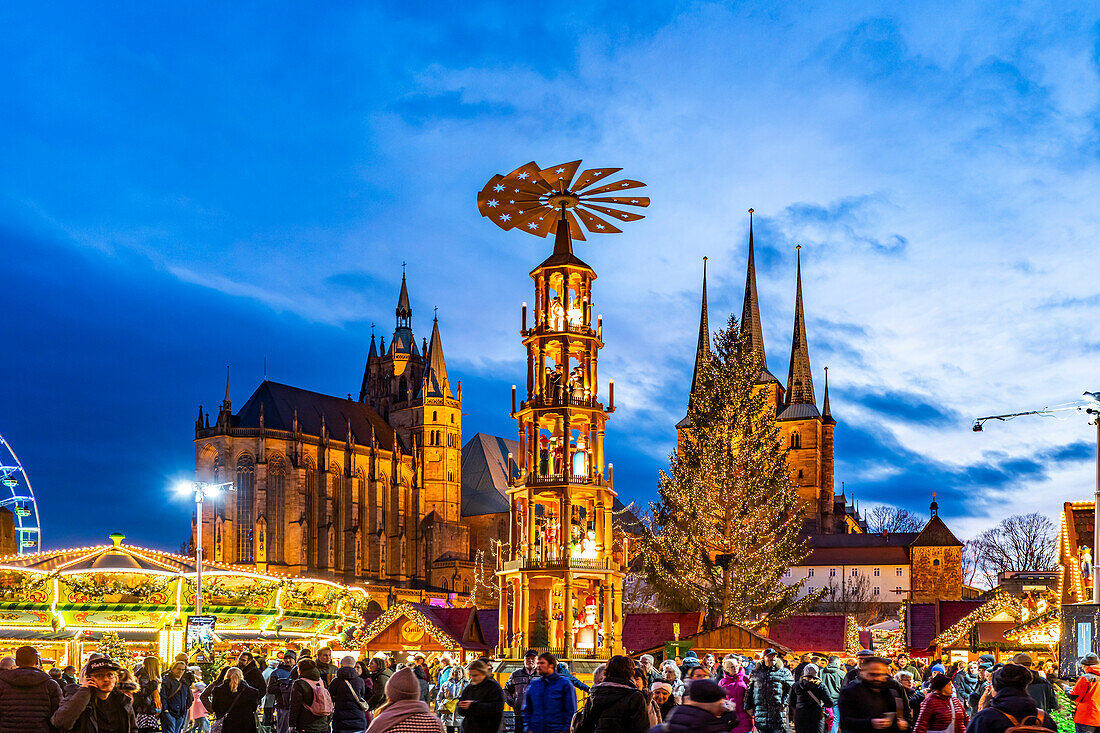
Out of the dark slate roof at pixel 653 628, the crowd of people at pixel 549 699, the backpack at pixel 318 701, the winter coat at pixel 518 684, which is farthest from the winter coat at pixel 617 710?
the dark slate roof at pixel 653 628

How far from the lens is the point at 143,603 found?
27.6 m

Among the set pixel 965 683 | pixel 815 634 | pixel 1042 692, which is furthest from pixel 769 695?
pixel 815 634

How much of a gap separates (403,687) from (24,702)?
3.85 metres

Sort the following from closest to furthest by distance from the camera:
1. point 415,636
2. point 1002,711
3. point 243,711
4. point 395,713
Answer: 1. point 395,713
2. point 1002,711
3. point 243,711
4. point 415,636

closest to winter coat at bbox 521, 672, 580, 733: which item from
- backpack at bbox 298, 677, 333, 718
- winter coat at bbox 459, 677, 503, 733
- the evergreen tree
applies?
winter coat at bbox 459, 677, 503, 733

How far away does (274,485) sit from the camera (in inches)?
3610

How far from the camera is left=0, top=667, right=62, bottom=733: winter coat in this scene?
901 cm

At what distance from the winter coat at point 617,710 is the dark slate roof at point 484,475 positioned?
98.9 metres

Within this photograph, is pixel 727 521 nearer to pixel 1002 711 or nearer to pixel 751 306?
pixel 1002 711

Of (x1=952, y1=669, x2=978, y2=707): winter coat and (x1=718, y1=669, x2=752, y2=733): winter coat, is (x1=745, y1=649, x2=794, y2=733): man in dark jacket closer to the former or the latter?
(x1=718, y1=669, x2=752, y2=733): winter coat

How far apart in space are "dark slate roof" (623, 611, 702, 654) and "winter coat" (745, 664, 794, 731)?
22.9 m

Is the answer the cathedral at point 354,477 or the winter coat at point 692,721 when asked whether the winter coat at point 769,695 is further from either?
the cathedral at point 354,477

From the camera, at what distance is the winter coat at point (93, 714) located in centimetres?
885

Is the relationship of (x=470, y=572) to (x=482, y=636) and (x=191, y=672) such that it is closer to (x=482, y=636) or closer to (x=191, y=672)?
(x=482, y=636)
